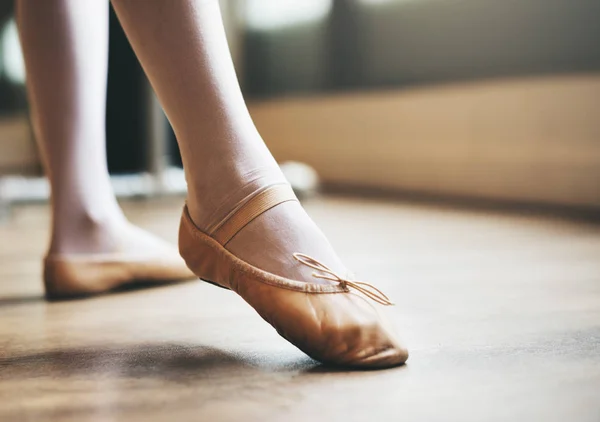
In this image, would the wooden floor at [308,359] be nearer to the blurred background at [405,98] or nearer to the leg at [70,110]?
the leg at [70,110]

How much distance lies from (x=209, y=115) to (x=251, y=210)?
9cm

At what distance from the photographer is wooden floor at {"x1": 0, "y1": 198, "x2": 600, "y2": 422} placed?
1.52 feet

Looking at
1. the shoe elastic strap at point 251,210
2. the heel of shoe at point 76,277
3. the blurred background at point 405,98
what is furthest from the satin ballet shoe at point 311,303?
the blurred background at point 405,98

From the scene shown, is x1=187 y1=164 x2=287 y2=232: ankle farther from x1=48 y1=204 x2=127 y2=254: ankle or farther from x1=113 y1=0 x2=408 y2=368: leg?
x1=48 y1=204 x2=127 y2=254: ankle

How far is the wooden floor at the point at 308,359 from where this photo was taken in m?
0.46

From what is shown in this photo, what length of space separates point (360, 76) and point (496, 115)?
2.56ft

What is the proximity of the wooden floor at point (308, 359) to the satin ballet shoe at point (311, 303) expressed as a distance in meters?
0.02

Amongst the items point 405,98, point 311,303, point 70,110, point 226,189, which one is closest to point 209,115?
point 226,189

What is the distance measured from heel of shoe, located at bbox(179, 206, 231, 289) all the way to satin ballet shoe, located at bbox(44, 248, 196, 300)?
0.78ft

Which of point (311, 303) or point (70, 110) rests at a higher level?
point (70, 110)

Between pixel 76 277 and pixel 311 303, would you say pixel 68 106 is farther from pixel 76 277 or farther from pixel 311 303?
pixel 311 303

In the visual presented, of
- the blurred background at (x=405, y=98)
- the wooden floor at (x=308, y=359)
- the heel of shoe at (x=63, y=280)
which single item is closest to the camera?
the wooden floor at (x=308, y=359)

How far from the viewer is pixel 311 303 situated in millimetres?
562

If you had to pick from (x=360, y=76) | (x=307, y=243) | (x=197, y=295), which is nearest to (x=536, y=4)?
(x=360, y=76)
